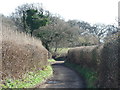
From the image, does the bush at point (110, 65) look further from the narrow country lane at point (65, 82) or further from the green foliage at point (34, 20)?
the green foliage at point (34, 20)

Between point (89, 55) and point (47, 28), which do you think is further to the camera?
point (47, 28)

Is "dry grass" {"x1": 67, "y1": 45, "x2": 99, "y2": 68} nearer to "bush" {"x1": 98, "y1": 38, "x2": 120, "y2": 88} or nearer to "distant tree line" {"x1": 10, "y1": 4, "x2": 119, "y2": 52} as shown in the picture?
"bush" {"x1": 98, "y1": 38, "x2": 120, "y2": 88}

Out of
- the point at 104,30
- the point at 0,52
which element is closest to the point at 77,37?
the point at 104,30

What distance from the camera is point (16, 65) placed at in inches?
437

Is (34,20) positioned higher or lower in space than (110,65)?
higher

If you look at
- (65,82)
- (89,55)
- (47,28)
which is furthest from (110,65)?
(47,28)

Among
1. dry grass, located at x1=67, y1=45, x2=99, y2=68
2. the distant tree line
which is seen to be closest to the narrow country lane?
dry grass, located at x1=67, y1=45, x2=99, y2=68

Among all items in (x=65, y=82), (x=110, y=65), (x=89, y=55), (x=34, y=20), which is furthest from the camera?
(x=34, y=20)

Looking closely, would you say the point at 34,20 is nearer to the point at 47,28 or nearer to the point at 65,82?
the point at 47,28

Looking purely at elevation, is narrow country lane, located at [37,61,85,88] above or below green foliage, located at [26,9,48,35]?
below

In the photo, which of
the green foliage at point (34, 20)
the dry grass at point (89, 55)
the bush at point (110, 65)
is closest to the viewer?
the bush at point (110, 65)

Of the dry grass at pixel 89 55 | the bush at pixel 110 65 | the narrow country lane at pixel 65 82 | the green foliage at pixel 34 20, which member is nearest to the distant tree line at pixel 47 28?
the green foliage at pixel 34 20

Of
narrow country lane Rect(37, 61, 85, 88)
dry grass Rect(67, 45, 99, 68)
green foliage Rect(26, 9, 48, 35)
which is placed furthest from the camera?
green foliage Rect(26, 9, 48, 35)

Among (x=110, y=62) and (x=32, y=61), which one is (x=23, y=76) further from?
(x=110, y=62)
